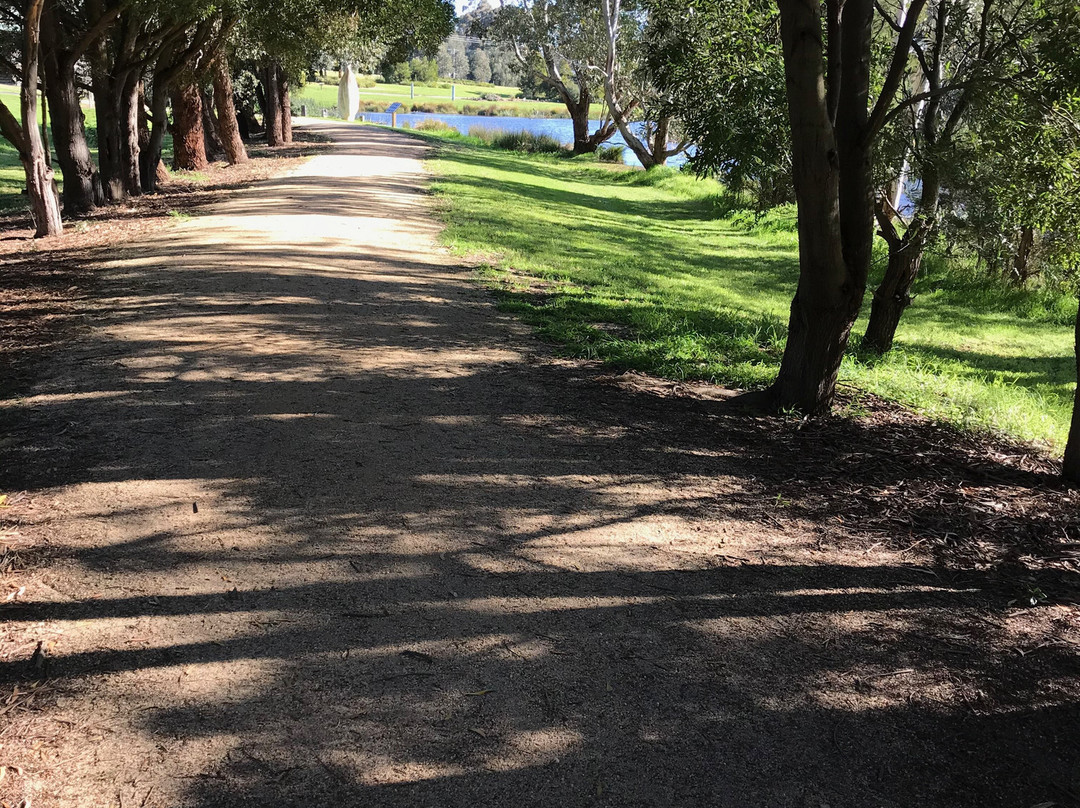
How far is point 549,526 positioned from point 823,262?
281 centimetres

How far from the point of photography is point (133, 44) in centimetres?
1433

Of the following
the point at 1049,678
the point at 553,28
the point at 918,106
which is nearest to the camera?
the point at 1049,678

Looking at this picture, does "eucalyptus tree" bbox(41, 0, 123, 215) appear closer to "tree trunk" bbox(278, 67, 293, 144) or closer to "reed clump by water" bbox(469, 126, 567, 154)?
"tree trunk" bbox(278, 67, 293, 144)

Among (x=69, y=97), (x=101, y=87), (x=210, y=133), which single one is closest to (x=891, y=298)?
(x=69, y=97)

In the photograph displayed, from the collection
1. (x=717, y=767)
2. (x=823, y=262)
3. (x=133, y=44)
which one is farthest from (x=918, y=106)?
(x=133, y=44)

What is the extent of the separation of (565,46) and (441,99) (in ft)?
180

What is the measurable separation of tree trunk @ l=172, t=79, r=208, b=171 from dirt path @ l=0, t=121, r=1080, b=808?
616 inches

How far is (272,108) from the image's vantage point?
28938 millimetres

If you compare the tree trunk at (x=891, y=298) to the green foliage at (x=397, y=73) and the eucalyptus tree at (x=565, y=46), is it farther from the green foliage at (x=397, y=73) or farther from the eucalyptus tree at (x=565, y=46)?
the eucalyptus tree at (x=565, y=46)

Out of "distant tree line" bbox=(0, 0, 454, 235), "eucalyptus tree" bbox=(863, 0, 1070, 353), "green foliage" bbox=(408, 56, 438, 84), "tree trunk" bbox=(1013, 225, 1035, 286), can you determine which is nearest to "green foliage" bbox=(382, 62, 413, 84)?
"green foliage" bbox=(408, 56, 438, 84)

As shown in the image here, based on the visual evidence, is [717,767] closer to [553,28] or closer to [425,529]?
[425,529]

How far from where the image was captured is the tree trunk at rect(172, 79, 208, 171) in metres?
20.2

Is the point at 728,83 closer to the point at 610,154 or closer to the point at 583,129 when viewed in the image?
the point at 610,154

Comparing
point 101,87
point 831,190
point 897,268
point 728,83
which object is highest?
point 101,87
